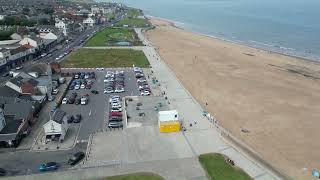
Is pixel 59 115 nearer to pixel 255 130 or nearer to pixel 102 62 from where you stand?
pixel 255 130

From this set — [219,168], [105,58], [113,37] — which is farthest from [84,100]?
[113,37]

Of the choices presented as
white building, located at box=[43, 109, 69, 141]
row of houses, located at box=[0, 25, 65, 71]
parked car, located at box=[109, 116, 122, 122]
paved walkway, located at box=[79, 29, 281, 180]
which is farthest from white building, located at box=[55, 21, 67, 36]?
white building, located at box=[43, 109, 69, 141]

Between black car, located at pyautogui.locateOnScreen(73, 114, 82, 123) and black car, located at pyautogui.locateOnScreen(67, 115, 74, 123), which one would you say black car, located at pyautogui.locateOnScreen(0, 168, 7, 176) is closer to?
black car, located at pyautogui.locateOnScreen(67, 115, 74, 123)

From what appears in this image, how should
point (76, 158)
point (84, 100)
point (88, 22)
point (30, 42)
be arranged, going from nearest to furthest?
point (76, 158)
point (84, 100)
point (30, 42)
point (88, 22)

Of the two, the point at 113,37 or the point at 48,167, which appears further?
the point at 113,37

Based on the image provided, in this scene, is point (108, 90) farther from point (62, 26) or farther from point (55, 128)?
point (62, 26)

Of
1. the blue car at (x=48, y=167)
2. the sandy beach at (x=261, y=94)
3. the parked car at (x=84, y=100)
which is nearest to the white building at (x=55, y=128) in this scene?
the blue car at (x=48, y=167)
